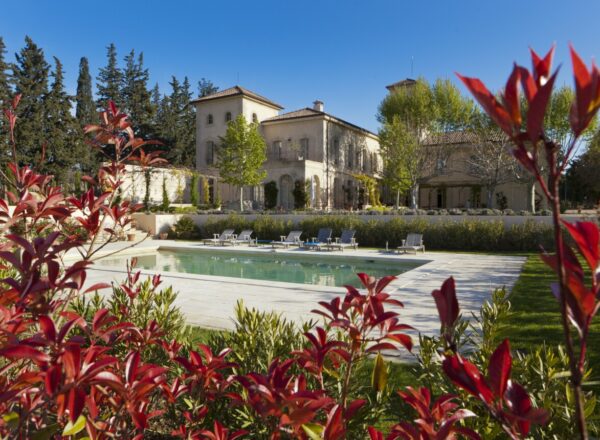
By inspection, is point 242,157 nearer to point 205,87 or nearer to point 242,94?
point 242,94

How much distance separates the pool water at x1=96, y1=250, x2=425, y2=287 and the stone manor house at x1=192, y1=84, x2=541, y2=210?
48.5 feet

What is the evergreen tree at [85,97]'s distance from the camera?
49.0 metres

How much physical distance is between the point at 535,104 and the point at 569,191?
58.4 m

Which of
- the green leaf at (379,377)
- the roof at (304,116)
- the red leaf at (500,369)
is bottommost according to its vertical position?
the green leaf at (379,377)

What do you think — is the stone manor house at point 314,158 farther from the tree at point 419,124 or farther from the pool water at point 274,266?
the pool water at point 274,266

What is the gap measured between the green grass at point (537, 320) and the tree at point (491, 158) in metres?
23.8

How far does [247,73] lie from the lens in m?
43.8

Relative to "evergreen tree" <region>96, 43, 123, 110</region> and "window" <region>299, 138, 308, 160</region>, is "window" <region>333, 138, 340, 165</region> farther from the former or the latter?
"evergreen tree" <region>96, 43, 123, 110</region>

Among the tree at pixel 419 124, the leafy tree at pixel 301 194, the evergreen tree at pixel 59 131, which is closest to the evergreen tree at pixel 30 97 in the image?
the evergreen tree at pixel 59 131

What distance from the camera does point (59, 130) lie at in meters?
35.9

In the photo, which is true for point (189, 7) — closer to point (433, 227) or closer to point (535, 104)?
point (433, 227)

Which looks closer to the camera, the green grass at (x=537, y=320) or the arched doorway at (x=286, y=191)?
the green grass at (x=537, y=320)

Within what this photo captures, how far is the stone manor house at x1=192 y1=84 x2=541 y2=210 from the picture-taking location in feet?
107

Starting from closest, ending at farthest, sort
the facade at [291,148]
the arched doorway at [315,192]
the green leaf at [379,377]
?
the green leaf at [379,377] → the arched doorway at [315,192] → the facade at [291,148]
